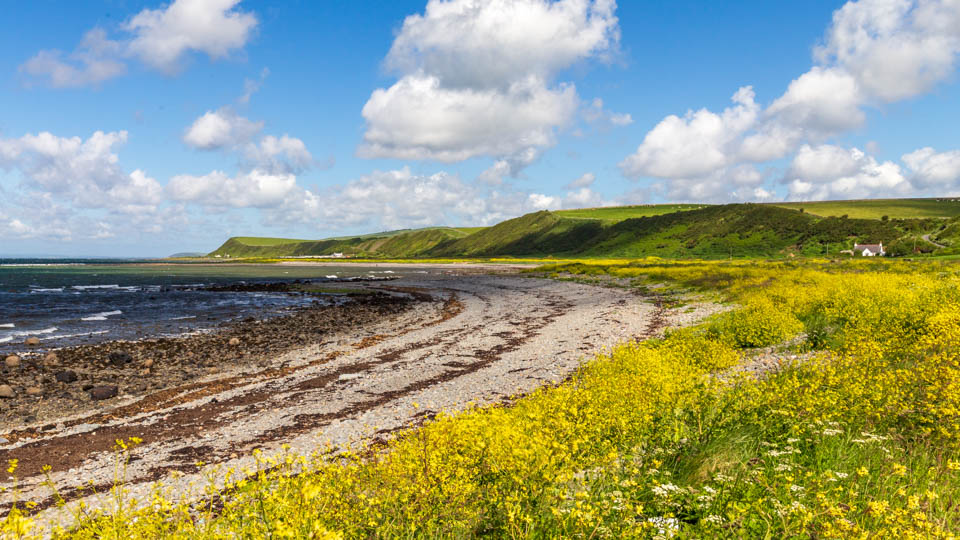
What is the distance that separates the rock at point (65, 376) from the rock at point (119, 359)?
2169mm

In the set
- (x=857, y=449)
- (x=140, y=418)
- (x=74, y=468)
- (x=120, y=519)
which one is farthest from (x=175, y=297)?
(x=857, y=449)

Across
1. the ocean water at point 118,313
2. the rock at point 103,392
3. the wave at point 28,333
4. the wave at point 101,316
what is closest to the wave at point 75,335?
the ocean water at point 118,313

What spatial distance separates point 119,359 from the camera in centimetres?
2594

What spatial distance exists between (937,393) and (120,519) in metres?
12.4

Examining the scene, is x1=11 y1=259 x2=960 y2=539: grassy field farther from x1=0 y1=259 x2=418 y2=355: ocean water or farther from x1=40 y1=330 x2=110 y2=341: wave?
x1=40 y1=330 x2=110 y2=341: wave

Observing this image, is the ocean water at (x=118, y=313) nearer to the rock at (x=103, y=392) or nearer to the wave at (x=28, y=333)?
the wave at (x=28, y=333)

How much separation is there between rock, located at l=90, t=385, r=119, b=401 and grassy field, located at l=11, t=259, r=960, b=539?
1519cm

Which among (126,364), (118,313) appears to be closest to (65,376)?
(126,364)

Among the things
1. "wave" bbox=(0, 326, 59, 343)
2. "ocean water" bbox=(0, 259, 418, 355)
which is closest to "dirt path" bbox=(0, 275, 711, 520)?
"ocean water" bbox=(0, 259, 418, 355)

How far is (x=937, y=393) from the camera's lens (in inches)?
328

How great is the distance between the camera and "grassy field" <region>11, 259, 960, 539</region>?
484 cm

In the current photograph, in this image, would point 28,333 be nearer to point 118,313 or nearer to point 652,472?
point 118,313

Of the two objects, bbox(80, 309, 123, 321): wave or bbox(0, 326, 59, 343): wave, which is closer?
bbox(0, 326, 59, 343): wave

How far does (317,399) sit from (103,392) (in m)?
10.6
